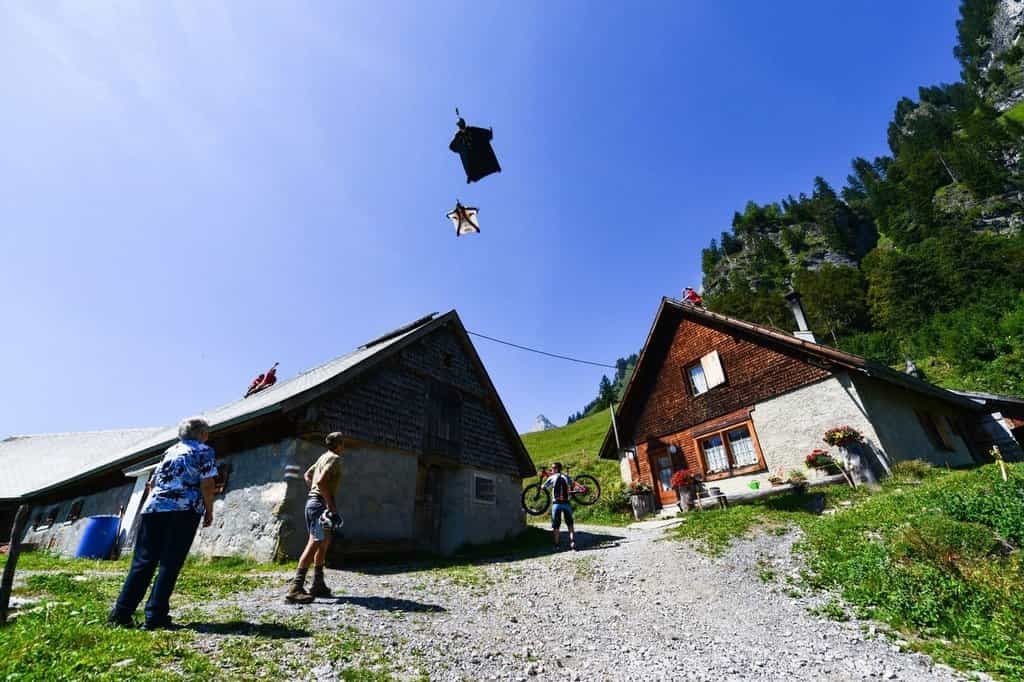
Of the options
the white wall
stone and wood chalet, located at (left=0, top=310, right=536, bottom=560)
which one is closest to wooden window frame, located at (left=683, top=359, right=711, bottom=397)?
the white wall

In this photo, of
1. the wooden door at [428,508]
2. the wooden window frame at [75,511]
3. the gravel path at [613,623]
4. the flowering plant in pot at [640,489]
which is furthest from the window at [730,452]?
the wooden window frame at [75,511]

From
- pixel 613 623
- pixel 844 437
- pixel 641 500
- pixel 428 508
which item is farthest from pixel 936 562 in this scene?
pixel 641 500

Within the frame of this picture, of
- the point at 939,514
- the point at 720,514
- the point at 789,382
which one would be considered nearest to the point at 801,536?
the point at 939,514

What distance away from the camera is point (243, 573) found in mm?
8422

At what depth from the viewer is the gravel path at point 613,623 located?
4316 millimetres

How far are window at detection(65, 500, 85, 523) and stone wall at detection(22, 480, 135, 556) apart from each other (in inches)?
4.1

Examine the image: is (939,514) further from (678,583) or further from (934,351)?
(934,351)

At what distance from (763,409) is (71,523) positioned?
960 inches

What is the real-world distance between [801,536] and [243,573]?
34.7 feet

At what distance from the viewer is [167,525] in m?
4.48

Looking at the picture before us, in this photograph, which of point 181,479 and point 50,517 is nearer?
point 181,479

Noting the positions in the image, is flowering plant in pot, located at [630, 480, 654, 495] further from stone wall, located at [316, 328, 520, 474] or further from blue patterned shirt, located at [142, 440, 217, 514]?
blue patterned shirt, located at [142, 440, 217, 514]

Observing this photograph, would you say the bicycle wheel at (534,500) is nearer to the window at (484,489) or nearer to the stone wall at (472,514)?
the stone wall at (472,514)

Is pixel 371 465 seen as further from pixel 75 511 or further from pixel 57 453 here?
pixel 57 453
